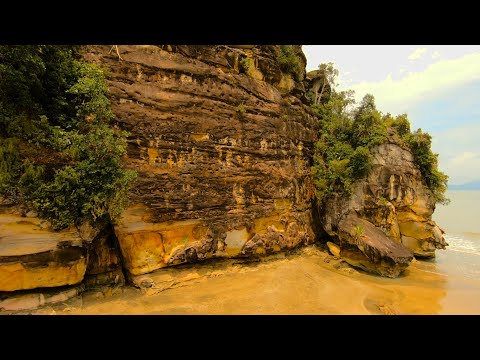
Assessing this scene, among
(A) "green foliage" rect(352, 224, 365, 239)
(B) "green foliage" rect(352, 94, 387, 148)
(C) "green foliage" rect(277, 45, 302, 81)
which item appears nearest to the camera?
(A) "green foliage" rect(352, 224, 365, 239)

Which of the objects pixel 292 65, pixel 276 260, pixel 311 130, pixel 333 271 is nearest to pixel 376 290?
pixel 333 271

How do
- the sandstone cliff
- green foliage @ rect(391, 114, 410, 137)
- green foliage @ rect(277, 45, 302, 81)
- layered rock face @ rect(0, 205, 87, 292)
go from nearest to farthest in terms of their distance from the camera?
layered rock face @ rect(0, 205, 87, 292)
the sandstone cliff
green foliage @ rect(277, 45, 302, 81)
green foliage @ rect(391, 114, 410, 137)

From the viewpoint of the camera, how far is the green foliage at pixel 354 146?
45.4ft

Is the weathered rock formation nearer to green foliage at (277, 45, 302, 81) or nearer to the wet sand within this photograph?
the wet sand

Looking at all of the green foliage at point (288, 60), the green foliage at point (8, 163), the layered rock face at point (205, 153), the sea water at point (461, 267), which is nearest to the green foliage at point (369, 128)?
the layered rock face at point (205, 153)

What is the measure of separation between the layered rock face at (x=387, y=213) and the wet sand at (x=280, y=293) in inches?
54.2

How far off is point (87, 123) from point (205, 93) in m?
4.31

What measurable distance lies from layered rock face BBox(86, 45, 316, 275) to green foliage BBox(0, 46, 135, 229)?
0.74 m

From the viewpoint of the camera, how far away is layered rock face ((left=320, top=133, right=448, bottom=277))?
483 inches

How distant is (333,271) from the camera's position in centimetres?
1188

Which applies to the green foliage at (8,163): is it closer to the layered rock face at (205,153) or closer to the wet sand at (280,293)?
the layered rock face at (205,153)

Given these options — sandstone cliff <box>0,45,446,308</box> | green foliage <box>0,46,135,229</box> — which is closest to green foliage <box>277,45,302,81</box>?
sandstone cliff <box>0,45,446,308</box>

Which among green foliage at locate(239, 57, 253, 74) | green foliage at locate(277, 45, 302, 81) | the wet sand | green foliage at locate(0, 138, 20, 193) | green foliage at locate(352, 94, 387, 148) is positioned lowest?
the wet sand

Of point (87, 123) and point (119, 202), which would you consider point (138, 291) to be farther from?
point (87, 123)
